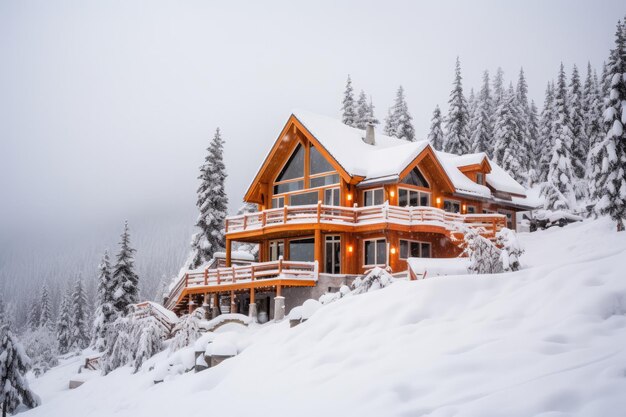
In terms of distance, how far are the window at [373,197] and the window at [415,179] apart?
1478 millimetres

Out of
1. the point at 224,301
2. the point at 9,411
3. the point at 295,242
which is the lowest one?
the point at 9,411

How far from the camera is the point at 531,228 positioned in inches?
1625

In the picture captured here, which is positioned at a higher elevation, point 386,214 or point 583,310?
point 386,214

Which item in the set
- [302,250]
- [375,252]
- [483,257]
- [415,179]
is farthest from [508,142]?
[483,257]

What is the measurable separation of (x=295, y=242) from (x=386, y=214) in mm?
6254

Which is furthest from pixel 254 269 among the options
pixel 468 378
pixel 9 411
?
pixel 468 378

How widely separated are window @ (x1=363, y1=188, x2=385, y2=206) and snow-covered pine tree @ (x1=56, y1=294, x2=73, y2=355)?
180ft

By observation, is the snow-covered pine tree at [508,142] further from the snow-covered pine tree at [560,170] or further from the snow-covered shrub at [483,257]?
the snow-covered shrub at [483,257]

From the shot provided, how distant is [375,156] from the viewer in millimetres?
33031

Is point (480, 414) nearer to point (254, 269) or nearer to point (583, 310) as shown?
point (583, 310)

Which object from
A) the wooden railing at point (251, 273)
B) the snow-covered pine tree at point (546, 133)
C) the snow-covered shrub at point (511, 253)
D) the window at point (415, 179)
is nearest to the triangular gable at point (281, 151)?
the window at point (415, 179)

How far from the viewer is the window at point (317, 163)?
107ft

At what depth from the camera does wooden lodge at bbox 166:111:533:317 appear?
29.0 m

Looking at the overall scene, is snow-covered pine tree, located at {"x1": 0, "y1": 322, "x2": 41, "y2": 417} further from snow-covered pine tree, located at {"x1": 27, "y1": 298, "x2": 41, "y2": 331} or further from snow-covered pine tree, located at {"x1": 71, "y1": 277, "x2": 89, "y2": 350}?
snow-covered pine tree, located at {"x1": 27, "y1": 298, "x2": 41, "y2": 331}
